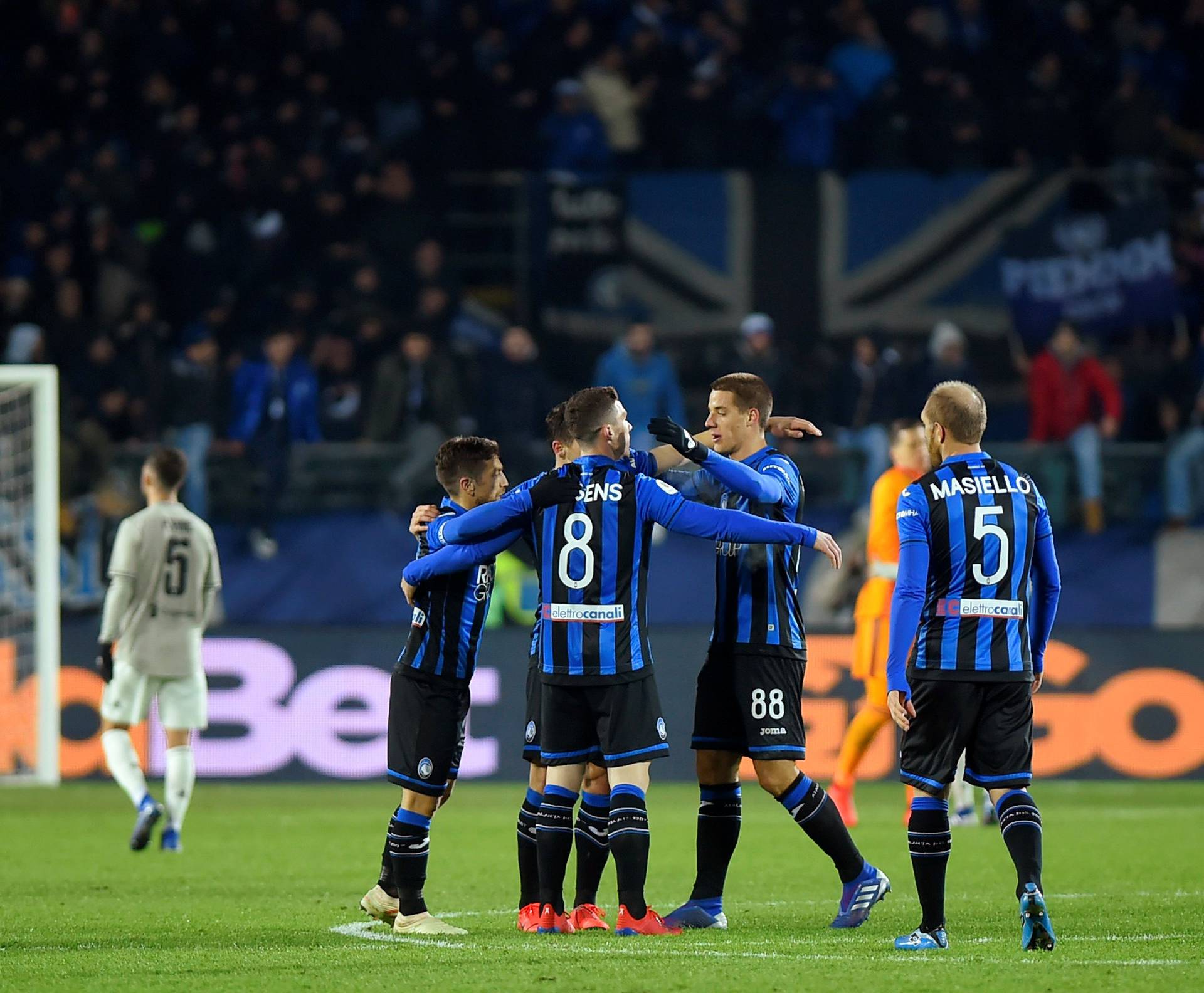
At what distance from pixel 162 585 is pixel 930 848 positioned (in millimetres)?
5391

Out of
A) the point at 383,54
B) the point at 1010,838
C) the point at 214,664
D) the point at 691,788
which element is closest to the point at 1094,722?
the point at 691,788

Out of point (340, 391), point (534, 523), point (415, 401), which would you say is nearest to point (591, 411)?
→ point (534, 523)

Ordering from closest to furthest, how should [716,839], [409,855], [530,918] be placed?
[409,855], [530,918], [716,839]

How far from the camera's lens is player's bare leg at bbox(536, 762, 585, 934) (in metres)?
6.38

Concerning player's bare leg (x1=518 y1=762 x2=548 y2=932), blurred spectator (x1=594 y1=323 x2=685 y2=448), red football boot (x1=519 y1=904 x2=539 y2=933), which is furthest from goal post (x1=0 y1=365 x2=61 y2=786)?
red football boot (x1=519 y1=904 x2=539 y2=933)

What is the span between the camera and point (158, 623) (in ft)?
33.0

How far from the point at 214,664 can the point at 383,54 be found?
7.66m

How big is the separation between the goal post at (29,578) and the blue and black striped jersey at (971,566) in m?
6.91

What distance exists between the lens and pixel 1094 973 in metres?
5.41

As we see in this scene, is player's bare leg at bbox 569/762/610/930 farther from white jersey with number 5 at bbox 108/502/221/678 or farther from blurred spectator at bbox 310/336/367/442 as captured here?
blurred spectator at bbox 310/336/367/442

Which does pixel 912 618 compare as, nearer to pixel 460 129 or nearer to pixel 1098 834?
pixel 1098 834

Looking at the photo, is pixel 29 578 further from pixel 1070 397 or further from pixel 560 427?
pixel 1070 397

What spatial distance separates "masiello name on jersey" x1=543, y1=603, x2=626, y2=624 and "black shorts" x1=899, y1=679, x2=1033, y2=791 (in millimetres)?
1022

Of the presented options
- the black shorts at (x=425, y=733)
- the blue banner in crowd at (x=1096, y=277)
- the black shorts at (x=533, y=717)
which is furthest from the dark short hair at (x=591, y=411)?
the blue banner in crowd at (x=1096, y=277)
